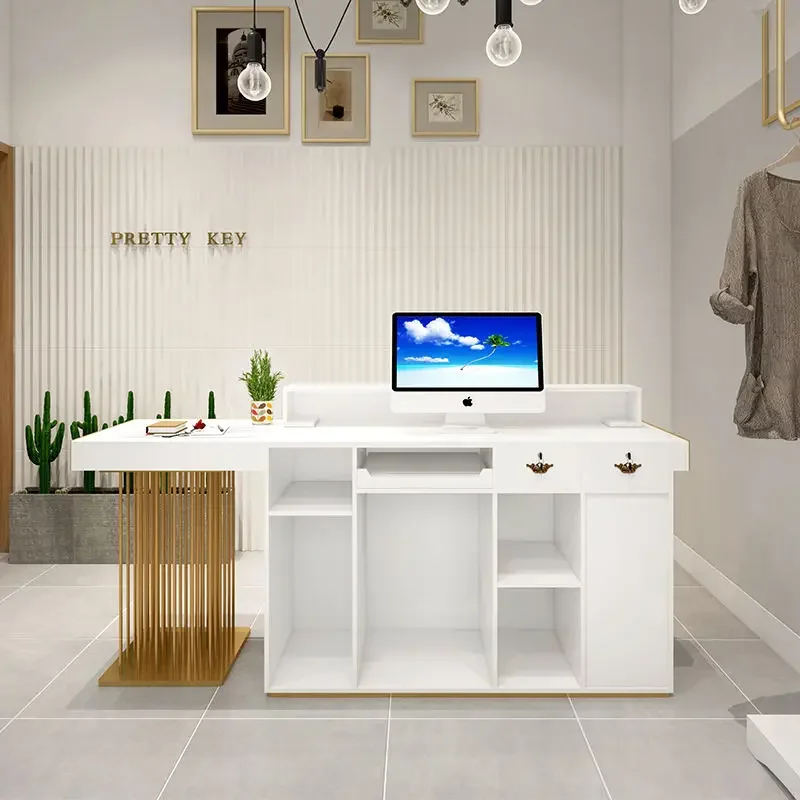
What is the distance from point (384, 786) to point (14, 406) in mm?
3581

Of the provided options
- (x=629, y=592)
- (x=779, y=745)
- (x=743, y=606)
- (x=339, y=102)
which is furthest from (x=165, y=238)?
(x=779, y=745)

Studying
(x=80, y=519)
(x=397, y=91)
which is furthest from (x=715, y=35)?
(x=80, y=519)

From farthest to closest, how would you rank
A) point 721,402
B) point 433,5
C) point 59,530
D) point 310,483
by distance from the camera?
point 59,530
point 721,402
point 310,483
point 433,5

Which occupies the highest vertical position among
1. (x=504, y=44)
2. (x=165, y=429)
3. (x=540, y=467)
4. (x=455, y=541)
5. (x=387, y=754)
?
(x=504, y=44)

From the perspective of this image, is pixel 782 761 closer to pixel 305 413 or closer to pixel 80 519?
pixel 305 413

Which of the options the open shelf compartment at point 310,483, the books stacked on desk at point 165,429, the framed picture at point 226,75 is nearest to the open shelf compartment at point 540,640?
the open shelf compartment at point 310,483

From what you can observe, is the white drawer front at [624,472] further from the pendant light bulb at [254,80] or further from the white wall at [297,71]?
the white wall at [297,71]

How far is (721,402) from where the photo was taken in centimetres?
388

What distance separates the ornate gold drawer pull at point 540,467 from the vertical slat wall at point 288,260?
213 cm

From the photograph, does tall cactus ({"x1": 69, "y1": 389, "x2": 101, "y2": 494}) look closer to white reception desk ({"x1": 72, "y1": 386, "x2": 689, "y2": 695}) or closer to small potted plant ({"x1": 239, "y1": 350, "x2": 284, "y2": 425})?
white reception desk ({"x1": 72, "y1": 386, "x2": 689, "y2": 695})

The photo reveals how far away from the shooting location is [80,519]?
456 centimetres

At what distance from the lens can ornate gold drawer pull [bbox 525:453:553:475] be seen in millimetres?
2762

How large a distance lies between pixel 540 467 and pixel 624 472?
28 cm

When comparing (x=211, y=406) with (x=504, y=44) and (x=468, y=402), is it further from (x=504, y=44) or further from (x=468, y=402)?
(x=504, y=44)
